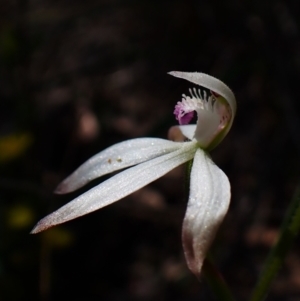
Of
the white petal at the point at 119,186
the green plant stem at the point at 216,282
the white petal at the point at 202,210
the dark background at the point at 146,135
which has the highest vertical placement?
the white petal at the point at 202,210

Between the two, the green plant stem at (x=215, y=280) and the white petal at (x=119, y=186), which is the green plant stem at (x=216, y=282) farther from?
the white petal at (x=119, y=186)

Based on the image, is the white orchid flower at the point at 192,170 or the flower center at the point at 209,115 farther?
the flower center at the point at 209,115

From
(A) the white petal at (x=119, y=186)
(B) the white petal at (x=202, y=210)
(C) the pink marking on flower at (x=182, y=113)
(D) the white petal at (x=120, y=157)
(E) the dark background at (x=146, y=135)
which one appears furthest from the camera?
(E) the dark background at (x=146, y=135)

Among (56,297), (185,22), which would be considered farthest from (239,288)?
(185,22)

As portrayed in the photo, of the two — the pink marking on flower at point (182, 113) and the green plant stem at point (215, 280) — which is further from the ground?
the pink marking on flower at point (182, 113)

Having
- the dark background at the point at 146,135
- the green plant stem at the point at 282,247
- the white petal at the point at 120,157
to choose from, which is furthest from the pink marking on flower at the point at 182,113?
the dark background at the point at 146,135

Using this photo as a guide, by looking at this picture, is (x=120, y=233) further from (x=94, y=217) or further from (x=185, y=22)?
(x=185, y=22)

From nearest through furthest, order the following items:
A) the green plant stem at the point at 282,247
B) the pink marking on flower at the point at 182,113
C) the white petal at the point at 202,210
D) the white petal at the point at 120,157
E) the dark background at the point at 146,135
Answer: the white petal at the point at 202,210, the green plant stem at the point at 282,247, the white petal at the point at 120,157, the pink marking on flower at the point at 182,113, the dark background at the point at 146,135
